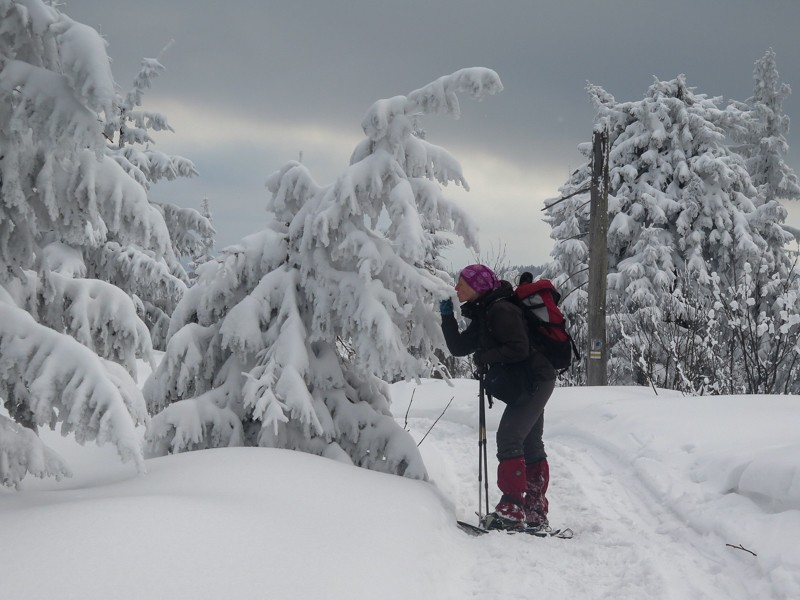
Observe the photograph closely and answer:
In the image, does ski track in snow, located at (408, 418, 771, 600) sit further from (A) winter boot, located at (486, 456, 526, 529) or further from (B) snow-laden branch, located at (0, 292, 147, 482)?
(B) snow-laden branch, located at (0, 292, 147, 482)

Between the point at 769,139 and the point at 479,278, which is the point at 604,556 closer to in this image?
the point at 479,278

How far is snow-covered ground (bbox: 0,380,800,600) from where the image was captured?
296cm

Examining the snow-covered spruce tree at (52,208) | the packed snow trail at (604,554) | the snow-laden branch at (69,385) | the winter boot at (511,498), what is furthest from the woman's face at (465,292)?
the snow-laden branch at (69,385)

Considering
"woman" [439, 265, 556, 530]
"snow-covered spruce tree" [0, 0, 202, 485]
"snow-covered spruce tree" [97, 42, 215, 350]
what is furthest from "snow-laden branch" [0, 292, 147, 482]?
"snow-covered spruce tree" [97, 42, 215, 350]

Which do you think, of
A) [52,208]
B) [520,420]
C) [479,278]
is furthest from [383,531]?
[52,208]

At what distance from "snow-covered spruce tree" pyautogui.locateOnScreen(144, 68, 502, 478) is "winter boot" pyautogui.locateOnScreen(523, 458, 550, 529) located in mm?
1004

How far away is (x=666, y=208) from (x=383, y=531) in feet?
70.8

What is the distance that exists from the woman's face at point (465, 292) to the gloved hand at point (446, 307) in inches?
4.7

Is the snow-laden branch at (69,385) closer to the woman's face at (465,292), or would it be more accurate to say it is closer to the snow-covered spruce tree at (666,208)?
the woman's face at (465,292)

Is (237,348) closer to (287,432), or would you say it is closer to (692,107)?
(287,432)

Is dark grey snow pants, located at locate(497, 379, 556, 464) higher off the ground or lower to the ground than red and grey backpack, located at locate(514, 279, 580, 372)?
lower

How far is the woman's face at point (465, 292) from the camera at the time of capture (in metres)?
5.69

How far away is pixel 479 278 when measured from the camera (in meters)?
5.66

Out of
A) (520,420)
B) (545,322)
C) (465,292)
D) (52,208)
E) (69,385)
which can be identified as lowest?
(520,420)
